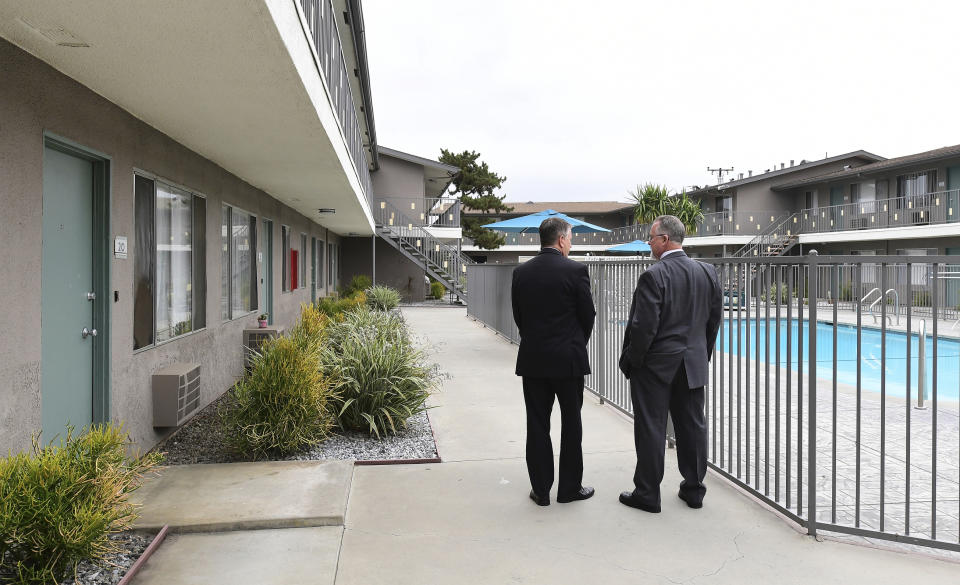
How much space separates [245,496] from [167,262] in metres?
2.99

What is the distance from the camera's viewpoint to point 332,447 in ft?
18.2

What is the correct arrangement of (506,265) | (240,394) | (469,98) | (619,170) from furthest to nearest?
(619,170)
(469,98)
(506,265)
(240,394)


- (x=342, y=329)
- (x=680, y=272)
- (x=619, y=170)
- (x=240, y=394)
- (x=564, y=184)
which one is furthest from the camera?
(x=564, y=184)

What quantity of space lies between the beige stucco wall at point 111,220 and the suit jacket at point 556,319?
3.00 meters

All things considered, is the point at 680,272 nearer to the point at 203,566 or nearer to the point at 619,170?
the point at 203,566

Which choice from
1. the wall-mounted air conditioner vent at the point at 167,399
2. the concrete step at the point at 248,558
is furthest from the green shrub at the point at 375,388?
the concrete step at the point at 248,558

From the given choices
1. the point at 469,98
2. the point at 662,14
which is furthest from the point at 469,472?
the point at 469,98

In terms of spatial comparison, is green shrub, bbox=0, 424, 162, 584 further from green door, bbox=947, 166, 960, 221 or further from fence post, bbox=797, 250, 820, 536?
green door, bbox=947, 166, 960, 221

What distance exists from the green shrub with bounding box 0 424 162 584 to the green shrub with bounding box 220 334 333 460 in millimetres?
1935

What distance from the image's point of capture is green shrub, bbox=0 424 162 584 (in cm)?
276

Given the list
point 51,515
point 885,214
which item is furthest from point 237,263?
point 885,214

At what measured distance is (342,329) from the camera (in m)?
9.37

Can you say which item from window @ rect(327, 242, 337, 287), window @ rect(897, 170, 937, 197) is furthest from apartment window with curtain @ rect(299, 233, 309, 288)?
window @ rect(897, 170, 937, 197)

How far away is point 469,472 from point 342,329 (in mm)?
4939
